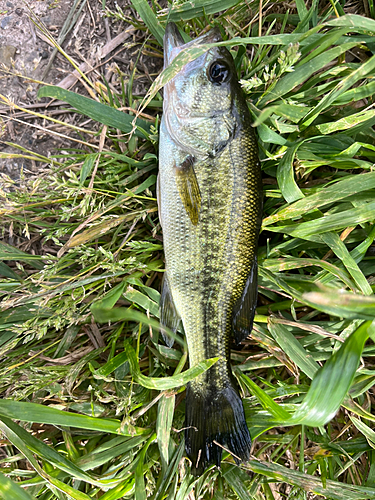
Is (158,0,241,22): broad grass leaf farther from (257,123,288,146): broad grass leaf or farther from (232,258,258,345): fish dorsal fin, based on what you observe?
(232,258,258,345): fish dorsal fin

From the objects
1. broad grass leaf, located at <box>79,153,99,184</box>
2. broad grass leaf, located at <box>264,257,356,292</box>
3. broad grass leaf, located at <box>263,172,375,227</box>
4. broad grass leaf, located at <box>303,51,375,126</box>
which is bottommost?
broad grass leaf, located at <box>264,257,356,292</box>

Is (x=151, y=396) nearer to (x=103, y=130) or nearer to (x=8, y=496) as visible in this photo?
(x=8, y=496)

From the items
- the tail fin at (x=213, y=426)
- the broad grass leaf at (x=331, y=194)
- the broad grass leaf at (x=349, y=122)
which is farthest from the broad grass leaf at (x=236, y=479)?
the broad grass leaf at (x=349, y=122)

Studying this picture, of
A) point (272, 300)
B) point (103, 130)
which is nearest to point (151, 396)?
point (272, 300)

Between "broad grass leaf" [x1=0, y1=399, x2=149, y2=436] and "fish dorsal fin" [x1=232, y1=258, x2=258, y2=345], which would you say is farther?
"fish dorsal fin" [x1=232, y1=258, x2=258, y2=345]

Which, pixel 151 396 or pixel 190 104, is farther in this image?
pixel 151 396

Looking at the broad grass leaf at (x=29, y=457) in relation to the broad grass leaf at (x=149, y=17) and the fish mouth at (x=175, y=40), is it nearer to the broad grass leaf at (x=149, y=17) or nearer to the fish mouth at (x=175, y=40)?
the fish mouth at (x=175, y=40)

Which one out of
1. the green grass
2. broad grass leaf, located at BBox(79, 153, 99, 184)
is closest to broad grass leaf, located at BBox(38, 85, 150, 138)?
the green grass
